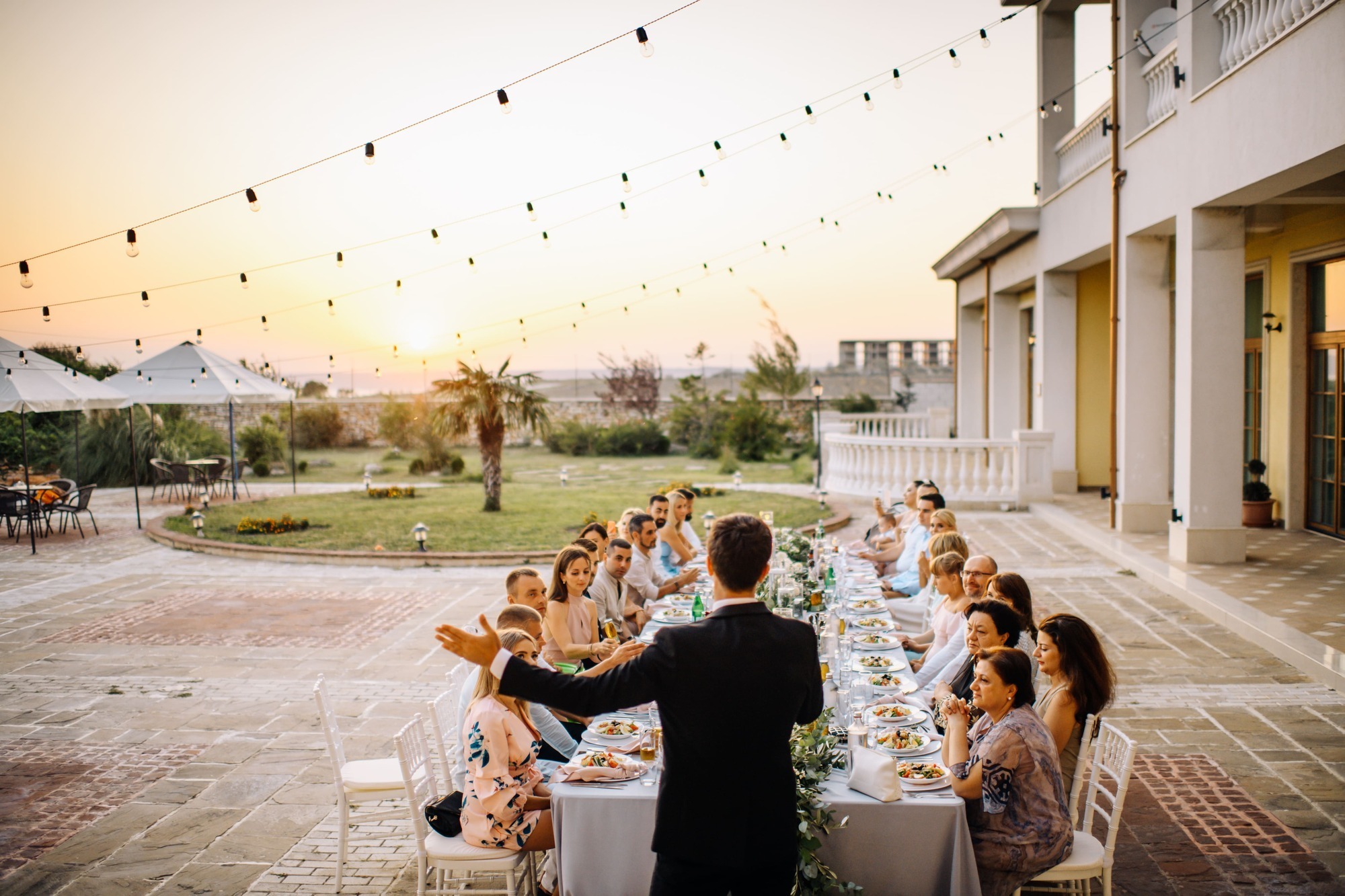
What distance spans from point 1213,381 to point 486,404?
33.8ft

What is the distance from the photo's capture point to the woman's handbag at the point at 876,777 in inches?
116

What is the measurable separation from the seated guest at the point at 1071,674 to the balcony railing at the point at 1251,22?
19.9 feet

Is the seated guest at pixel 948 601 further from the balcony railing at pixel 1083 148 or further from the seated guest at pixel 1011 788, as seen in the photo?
the balcony railing at pixel 1083 148

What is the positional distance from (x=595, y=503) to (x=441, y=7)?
847 cm

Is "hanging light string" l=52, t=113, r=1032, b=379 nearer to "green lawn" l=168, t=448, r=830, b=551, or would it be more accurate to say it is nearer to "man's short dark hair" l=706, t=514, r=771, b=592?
"green lawn" l=168, t=448, r=830, b=551

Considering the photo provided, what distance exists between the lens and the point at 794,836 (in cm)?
241

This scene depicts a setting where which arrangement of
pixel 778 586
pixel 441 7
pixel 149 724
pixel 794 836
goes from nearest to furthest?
pixel 794 836
pixel 778 586
pixel 149 724
pixel 441 7

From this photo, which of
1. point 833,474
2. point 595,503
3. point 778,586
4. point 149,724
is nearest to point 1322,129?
point 778,586

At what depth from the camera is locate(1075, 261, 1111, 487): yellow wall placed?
49.7ft

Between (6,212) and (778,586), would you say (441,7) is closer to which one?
(6,212)

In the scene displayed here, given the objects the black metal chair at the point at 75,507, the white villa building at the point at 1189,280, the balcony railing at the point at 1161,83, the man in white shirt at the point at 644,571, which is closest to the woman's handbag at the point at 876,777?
the man in white shirt at the point at 644,571

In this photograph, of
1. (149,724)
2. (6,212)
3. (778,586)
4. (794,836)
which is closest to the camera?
(794,836)

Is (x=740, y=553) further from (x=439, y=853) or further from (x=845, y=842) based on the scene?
(x=439, y=853)

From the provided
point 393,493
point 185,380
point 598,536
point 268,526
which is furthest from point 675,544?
point 185,380
